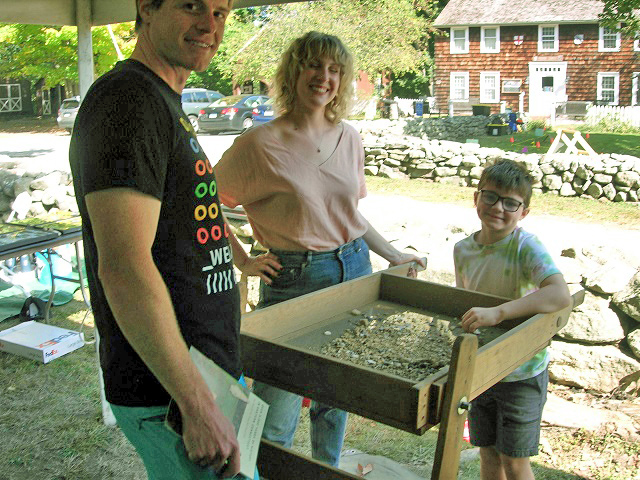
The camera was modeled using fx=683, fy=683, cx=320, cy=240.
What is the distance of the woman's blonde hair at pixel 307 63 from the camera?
254cm

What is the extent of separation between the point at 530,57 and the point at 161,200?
109 feet

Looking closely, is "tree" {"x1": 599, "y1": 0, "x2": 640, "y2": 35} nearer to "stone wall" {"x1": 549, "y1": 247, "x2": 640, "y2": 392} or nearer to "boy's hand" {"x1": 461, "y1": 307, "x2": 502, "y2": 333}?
"stone wall" {"x1": 549, "y1": 247, "x2": 640, "y2": 392}

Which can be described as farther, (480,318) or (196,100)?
(196,100)

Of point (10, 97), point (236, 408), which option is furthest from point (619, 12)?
point (10, 97)

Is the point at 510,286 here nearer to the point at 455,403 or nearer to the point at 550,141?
the point at 455,403

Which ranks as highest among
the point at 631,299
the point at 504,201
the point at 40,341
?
the point at 504,201

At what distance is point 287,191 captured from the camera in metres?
2.48

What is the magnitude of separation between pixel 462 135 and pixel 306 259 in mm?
20019

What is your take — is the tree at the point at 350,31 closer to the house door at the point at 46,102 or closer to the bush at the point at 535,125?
the bush at the point at 535,125

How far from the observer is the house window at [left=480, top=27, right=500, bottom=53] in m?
32.4

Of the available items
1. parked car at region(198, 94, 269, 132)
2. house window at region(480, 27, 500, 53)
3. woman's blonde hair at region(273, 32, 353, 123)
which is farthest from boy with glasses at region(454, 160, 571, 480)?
house window at region(480, 27, 500, 53)

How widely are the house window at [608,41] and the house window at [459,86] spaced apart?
6.00 metres

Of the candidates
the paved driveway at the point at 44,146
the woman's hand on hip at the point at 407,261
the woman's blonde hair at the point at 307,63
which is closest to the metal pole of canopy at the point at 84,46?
the woman's blonde hair at the point at 307,63

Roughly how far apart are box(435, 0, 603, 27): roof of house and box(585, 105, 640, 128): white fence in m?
8.62
